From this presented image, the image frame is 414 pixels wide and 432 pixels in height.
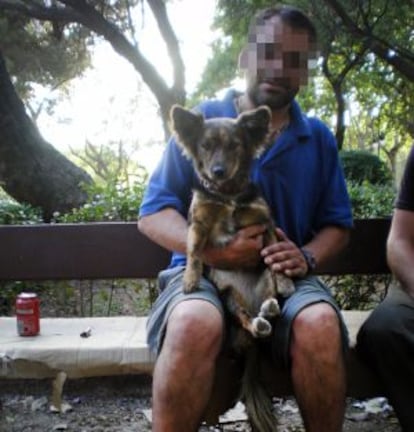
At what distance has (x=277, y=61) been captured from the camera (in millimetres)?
2820

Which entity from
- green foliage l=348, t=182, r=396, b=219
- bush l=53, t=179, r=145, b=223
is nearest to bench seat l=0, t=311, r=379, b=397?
bush l=53, t=179, r=145, b=223

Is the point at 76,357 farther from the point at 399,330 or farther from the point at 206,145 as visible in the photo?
the point at 399,330

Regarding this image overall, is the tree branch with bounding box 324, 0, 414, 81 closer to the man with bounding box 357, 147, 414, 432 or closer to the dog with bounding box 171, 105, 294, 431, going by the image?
the man with bounding box 357, 147, 414, 432

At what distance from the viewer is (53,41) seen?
14.1m

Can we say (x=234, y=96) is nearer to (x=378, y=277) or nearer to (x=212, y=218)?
(x=212, y=218)

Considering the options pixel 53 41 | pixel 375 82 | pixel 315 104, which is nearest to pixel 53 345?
pixel 53 41

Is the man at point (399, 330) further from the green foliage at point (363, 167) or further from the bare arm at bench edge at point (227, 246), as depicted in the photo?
the green foliage at point (363, 167)

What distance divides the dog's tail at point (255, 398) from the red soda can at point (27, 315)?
1.40 m

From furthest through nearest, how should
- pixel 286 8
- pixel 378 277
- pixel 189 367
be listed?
pixel 378 277 < pixel 286 8 < pixel 189 367

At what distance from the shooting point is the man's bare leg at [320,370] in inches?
91.4

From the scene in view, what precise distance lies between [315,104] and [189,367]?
20.1 m

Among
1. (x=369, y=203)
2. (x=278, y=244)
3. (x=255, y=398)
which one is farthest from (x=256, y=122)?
(x=369, y=203)

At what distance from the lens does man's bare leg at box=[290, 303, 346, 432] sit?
232 centimetres

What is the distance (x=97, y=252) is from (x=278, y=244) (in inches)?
61.0
